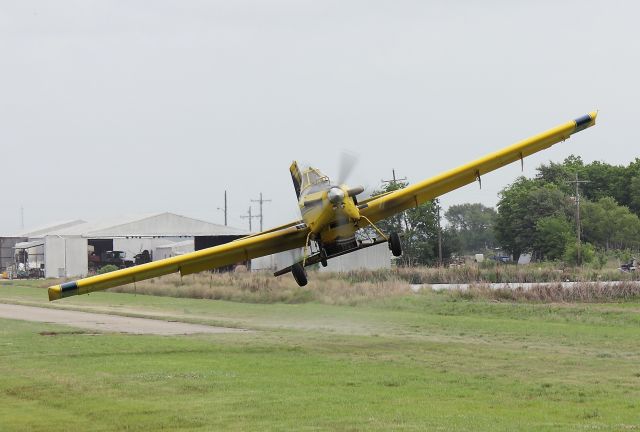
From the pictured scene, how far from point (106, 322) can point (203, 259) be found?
436 inches

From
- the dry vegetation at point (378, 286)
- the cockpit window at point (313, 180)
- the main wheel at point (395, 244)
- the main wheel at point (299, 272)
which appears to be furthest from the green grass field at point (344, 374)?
the cockpit window at point (313, 180)

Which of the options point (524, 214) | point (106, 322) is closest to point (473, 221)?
point (524, 214)

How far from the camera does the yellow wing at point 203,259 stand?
27719mm

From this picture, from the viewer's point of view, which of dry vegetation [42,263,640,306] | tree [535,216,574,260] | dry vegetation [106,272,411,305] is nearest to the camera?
dry vegetation [42,263,640,306]

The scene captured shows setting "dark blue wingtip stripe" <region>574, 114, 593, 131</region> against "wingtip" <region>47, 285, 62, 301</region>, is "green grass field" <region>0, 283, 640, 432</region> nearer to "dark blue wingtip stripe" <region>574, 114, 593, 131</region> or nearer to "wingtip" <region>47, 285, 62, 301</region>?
"wingtip" <region>47, 285, 62, 301</region>

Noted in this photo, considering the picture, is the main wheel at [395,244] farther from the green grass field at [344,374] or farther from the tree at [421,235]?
the tree at [421,235]

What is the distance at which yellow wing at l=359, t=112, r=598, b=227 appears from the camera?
29203 mm

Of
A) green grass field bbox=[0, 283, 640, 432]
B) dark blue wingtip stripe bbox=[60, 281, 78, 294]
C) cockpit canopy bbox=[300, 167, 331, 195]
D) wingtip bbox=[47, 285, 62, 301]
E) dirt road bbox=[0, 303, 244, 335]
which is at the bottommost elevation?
green grass field bbox=[0, 283, 640, 432]

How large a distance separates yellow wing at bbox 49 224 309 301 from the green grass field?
1.88m

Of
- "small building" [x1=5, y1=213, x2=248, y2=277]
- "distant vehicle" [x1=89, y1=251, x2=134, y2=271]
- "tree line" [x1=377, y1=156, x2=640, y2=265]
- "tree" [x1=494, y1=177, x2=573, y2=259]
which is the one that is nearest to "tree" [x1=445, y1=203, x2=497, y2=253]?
"tree line" [x1=377, y1=156, x2=640, y2=265]

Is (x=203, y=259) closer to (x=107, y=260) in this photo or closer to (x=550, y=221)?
(x=550, y=221)

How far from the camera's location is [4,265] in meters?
114

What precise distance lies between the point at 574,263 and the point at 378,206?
4943 cm

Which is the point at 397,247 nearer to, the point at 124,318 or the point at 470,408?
the point at 470,408
